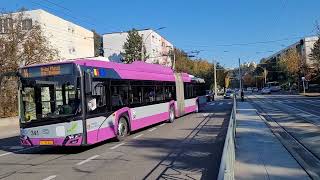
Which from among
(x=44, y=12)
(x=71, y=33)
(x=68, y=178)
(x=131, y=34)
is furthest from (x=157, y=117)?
(x=131, y=34)

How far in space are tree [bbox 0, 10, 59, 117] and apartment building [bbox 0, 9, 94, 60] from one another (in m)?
15.7

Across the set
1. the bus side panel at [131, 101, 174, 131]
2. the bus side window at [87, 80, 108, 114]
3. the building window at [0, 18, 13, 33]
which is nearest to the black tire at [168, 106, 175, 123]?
the bus side panel at [131, 101, 174, 131]

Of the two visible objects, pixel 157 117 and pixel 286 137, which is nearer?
pixel 286 137

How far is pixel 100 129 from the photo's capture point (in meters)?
15.2

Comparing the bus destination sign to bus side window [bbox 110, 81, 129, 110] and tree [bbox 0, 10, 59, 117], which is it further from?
tree [bbox 0, 10, 59, 117]

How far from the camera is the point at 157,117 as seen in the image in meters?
22.2

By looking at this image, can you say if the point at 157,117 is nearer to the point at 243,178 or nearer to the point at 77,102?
the point at 77,102

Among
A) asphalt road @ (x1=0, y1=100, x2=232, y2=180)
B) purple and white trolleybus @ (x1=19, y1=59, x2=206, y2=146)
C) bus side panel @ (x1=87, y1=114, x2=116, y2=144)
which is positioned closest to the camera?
asphalt road @ (x1=0, y1=100, x2=232, y2=180)

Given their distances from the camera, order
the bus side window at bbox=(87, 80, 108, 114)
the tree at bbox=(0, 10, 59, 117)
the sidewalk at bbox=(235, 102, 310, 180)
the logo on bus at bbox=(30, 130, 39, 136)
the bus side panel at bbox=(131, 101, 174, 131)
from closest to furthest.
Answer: the sidewalk at bbox=(235, 102, 310, 180), the logo on bus at bbox=(30, 130, 39, 136), the bus side window at bbox=(87, 80, 108, 114), the bus side panel at bbox=(131, 101, 174, 131), the tree at bbox=(0, 10, 59, 117)

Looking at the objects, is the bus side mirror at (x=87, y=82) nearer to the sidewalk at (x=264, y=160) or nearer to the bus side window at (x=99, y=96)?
the bus side window at (x=99, y=96)

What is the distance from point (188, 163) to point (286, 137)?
6561 millimetres

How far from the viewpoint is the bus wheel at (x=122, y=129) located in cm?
1694

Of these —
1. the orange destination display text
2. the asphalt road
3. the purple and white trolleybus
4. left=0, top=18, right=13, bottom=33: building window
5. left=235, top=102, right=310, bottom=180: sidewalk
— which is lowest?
the asphalt road

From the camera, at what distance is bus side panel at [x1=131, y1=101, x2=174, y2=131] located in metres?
18.8
